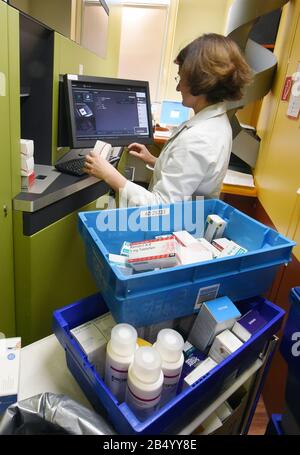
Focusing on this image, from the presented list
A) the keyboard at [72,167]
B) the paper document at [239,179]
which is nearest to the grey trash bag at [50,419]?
the keyboard at [72,167]

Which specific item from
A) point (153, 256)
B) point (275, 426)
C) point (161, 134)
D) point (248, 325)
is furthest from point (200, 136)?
point (161, 134)

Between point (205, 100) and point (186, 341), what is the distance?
2.91ft

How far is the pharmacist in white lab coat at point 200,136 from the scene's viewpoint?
1.03 metres

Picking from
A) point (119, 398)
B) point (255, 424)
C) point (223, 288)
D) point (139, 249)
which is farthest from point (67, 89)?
point (255, 424)

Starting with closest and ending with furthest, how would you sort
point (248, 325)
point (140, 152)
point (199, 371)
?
point (199, 371) < point (248, 325) < point (140, 152)

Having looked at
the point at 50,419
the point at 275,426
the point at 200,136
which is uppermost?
the point at 200,136

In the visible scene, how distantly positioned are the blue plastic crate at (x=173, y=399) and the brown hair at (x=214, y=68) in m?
0.77

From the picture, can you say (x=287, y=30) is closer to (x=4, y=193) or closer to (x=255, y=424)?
(x=4, y=193)

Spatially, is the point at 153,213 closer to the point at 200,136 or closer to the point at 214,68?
the point at 200,136

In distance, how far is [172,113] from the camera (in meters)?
3.80

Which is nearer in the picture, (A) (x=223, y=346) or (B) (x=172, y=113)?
(A) (x=223, y=346)

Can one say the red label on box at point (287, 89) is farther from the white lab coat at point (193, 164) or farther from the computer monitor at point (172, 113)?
the computer monitor at point (172, 113)

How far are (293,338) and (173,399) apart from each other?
1.39 feet

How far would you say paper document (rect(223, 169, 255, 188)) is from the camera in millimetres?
2070
